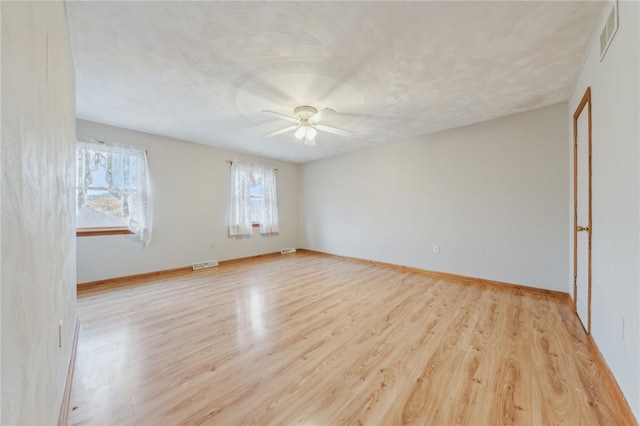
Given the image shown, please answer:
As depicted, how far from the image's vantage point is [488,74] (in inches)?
89.6

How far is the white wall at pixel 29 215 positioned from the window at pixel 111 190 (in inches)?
111

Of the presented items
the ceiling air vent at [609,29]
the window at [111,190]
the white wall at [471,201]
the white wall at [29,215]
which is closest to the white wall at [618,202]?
the ceiling air vent at [609,29]

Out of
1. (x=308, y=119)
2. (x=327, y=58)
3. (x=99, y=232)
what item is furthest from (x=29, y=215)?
(x=99, y=232)

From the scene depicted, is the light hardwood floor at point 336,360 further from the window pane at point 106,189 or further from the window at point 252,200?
the window at point 252,200

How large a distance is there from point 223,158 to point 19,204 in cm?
444

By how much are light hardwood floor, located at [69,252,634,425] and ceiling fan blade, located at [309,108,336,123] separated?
7.17ft

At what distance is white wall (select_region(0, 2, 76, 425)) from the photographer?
0.60m

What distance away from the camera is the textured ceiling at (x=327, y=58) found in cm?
159

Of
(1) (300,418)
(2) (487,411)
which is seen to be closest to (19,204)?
(1) (300,418)

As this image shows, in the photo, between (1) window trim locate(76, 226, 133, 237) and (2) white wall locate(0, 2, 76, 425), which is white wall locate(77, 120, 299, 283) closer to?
(1) window trim locate(76, 226, 133, 237)

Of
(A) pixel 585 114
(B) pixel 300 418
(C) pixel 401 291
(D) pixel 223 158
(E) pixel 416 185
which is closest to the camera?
(B) pixel 300 418

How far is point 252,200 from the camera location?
17.6 ft

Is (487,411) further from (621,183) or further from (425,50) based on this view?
(425,50)

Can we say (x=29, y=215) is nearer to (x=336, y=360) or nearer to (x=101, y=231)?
(x=336, y=360)
